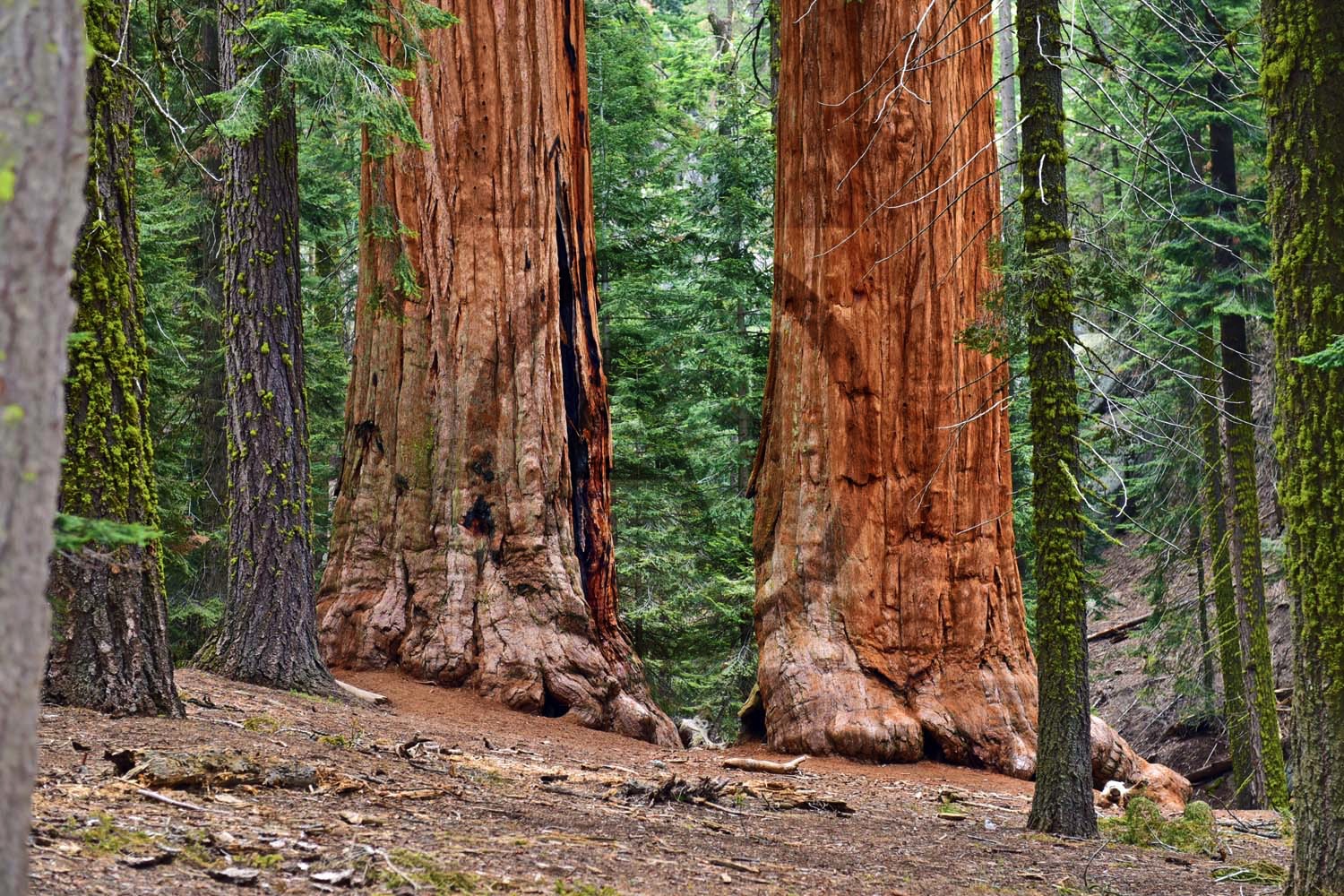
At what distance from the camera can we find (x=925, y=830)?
6.78 m

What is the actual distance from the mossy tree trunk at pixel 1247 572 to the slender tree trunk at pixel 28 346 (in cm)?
1379

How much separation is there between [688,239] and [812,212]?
6.42 meters

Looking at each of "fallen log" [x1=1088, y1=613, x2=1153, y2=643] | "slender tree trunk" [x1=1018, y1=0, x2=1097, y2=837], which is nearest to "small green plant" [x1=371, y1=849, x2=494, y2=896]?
"slender tree trunk" [x1=1018, y1=0, x2=1097, y2=837]

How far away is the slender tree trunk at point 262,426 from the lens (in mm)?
8234

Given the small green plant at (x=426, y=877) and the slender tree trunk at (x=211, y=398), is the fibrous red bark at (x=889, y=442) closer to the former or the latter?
the small green plant at (x=426, y=877)

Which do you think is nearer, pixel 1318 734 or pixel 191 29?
pixel 1318 734

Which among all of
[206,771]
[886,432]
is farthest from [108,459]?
[886,432]

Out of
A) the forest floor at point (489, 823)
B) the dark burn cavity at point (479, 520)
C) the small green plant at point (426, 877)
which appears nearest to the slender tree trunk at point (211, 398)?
the dark burn cavity at point (479, 520)

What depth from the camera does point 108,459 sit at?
5.52 metres

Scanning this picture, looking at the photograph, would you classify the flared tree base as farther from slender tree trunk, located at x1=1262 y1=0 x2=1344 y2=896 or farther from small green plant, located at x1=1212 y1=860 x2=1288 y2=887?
slender tree trunk, located at x1=1262 y1=0 x2=1344 y2=896

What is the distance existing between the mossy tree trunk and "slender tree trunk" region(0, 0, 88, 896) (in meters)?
13.8

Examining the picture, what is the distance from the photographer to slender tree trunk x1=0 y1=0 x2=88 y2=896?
1921 millimetres

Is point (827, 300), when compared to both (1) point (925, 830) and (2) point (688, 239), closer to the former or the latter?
(1) point (925, 830)

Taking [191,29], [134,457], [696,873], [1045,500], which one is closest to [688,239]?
[191,29]
